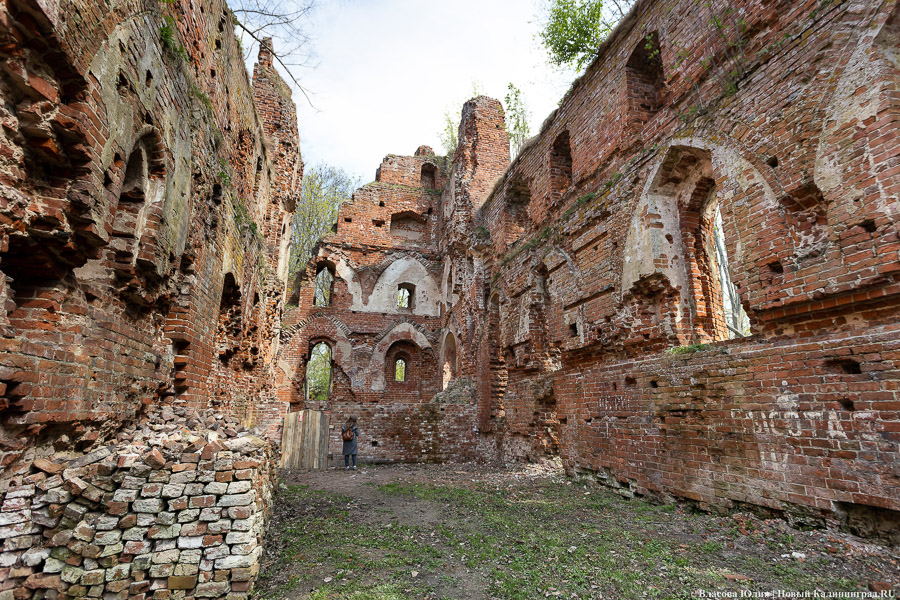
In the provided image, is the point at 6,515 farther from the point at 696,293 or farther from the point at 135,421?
the point at 696,293

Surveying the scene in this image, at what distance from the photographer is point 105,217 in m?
3.17

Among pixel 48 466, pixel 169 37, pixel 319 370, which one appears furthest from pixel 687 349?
pixel 319 370

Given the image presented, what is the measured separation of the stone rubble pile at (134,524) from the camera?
2.75 meters

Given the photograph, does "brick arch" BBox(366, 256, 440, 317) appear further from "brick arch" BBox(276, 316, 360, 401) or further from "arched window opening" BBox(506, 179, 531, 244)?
"arched window opening" BBox(506, 179, 531, 244)

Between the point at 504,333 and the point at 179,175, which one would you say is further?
the point at 504,333

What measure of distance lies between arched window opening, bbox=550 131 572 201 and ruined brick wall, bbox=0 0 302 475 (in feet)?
20.4

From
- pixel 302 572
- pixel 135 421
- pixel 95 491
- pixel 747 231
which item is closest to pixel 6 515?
pixel 95 491

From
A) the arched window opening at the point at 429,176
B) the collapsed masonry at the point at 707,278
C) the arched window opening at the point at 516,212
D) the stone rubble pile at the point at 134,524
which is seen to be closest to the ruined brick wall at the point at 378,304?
the arched window opening at the point at 429,176

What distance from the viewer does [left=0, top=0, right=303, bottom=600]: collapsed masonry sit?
2600 millimetres

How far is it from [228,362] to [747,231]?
7.31m

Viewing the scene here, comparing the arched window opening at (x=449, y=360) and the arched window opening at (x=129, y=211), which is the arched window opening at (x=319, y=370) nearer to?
the arched window opening at (x=449, y=360)

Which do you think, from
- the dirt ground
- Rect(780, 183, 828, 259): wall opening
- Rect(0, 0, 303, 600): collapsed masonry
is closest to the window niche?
Rect(780, 183, 828, 259): wall opening

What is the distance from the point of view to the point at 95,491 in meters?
2.96

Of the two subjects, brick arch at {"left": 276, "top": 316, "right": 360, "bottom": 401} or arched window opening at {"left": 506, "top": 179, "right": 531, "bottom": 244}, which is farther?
brick arch at {"left": 276, "top": 316, "right": 360, "bottom": 401}
